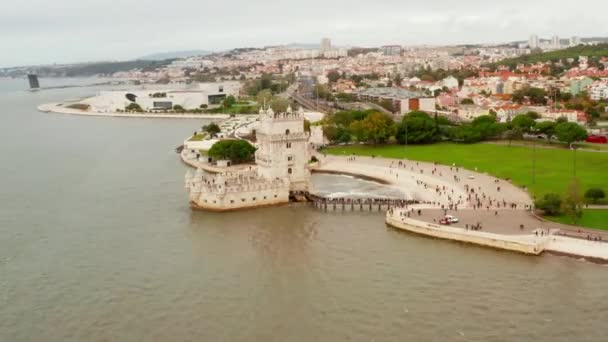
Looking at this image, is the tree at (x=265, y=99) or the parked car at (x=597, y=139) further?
the tree at (x=265, y=99)

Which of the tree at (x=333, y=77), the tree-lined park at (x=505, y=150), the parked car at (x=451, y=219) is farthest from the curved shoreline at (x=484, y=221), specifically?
the tree at (x=333, y=77)

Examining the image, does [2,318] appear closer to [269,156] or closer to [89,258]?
[89,258]

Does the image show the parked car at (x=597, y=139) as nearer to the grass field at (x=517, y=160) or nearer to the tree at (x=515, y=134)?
the tree at (x=515, y=134)

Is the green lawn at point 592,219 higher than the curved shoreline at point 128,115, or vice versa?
the green lawn at point 592,219

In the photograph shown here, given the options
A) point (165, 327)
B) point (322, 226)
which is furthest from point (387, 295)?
point (322, 226)

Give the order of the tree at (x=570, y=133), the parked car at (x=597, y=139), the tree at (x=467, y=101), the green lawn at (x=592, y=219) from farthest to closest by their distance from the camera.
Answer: the tree at (x=467, y=101) < the parked car at (x=597, y=139) < the tree at (x=570, y=133) < the green lawn at (x=592, y=219)

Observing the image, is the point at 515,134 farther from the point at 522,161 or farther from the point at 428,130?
the point at 522,161

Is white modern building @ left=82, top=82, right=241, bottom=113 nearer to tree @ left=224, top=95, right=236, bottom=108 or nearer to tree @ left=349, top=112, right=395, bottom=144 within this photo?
tree @ left=224, top=95, right=236, bottom=108
